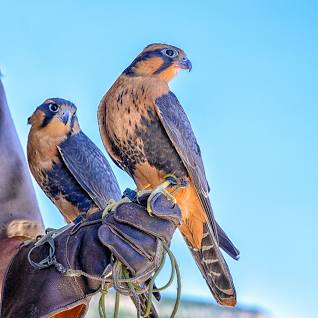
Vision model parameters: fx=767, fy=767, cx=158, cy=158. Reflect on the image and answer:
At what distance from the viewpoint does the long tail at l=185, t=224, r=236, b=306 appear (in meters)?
2.62

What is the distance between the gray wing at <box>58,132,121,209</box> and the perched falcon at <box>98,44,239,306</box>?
325 millimetres

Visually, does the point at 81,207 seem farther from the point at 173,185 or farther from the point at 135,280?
the point at 135,280

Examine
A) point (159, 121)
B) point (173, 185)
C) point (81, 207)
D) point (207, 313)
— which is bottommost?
point (207, 313)

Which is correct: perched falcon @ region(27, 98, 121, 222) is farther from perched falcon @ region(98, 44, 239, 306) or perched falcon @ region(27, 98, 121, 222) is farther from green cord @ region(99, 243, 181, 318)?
green cord @ region(99, 243, 181, 318)

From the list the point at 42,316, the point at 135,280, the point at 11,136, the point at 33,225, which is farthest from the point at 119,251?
the point at 11,136

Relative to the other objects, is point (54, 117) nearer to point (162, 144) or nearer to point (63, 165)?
point (63, 165)

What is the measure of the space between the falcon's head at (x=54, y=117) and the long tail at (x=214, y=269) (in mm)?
750

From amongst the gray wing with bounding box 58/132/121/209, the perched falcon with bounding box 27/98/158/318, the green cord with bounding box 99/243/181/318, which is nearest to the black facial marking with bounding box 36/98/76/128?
the perched falcon with bounding box 27/98/158/318

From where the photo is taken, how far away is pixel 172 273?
206 centimetres

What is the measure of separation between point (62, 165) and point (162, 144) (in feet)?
2.13

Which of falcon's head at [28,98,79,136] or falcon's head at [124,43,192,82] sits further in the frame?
falcon's head at [28,98,79,136]

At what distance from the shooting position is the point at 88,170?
3162 millimetres

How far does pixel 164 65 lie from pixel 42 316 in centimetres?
104

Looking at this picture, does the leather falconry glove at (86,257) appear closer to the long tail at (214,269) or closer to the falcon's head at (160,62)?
the long tail at (214,269)
